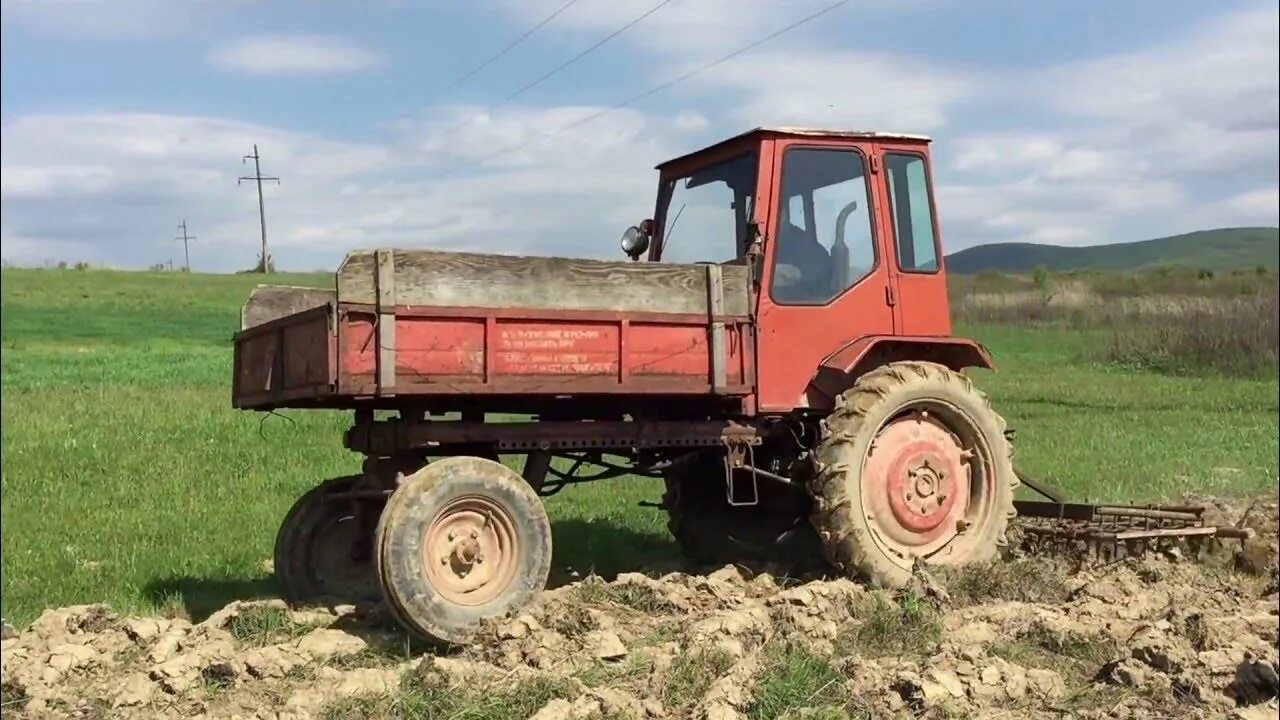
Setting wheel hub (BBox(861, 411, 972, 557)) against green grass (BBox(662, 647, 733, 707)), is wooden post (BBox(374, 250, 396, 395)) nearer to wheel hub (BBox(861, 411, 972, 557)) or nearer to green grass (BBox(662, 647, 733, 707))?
green grass (BBox(662, 647, 733, 707))

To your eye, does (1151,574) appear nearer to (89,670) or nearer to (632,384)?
(632,384)

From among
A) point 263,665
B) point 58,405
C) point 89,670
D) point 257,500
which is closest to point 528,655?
point 263,665

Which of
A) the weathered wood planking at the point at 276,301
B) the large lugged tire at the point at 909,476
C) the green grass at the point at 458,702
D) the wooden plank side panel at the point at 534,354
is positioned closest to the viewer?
the green grass at the point at 458,702

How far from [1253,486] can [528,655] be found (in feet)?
29.8

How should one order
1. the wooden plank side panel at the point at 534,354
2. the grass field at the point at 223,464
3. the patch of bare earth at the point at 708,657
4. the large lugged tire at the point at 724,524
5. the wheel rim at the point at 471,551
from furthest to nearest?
1. the grass field at the point at 223,464
2. the large lugged tire at the point at 724,524
3. the wheel rim at the point at 471,551
4. the wooden plank side panel at the point at 534,354
5. the patch of bare earth at the point at 708,657

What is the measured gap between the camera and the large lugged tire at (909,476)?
703cm

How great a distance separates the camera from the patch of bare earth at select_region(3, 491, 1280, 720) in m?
5.05

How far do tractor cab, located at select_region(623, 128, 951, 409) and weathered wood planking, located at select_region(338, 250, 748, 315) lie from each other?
1.36ft

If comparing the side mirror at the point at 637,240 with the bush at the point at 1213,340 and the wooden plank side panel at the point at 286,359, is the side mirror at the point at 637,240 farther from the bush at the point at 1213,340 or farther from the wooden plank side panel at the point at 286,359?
the bush at the point at 1213,340

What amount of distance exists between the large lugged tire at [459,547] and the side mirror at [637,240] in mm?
2628

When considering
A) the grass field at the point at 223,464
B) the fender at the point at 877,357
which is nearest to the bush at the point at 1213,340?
the grass field at the point at 223,464

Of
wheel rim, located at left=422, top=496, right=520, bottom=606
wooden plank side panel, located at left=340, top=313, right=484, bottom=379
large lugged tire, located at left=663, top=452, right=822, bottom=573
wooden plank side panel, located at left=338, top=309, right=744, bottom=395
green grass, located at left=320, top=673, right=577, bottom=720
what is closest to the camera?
green grass, located at left=320, top=673, right=577, bottom=720

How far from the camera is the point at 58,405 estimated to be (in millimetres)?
17094

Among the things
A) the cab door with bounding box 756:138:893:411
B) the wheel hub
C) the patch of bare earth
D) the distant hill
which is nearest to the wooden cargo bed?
the cab door with bounding box 756:138:893:411
